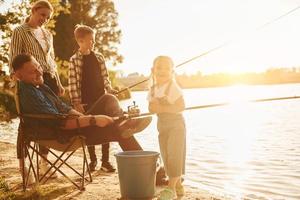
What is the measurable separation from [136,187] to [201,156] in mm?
5043

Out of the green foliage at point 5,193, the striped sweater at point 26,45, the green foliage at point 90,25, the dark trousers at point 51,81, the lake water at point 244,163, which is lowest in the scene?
the lake water at point 244,163

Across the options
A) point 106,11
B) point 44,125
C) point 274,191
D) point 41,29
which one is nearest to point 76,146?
point 44,125

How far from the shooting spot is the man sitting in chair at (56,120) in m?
4.98

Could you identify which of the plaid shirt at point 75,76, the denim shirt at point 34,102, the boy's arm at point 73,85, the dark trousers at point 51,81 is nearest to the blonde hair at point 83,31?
the plaid shirt at point 75,76

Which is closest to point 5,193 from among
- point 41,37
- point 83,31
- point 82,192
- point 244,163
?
point 82,192

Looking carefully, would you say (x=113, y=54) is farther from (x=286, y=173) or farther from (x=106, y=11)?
(x=286, y=173)

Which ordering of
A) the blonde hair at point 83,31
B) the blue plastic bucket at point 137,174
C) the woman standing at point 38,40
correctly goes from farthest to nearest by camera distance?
the blonde hair at point 83,31, the woman standing at point 38,40, the blue plastic bucket at point 137,174

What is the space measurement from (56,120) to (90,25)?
3832 cm

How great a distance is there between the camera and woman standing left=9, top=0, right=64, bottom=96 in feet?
19.1

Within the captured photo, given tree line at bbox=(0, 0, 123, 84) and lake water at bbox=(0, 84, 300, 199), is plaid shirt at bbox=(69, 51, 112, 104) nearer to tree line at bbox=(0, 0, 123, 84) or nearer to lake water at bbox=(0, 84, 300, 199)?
lake water at bbox=(0, 84, 300, 199)

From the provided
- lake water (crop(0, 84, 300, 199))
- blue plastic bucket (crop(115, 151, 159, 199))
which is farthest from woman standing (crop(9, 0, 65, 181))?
lake water (crop(0, 84, 300, 199))

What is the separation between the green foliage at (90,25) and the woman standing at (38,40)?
33.7 metres

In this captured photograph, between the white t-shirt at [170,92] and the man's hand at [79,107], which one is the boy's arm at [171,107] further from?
the man's hand at [79,107]

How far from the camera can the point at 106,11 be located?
1711 inches
